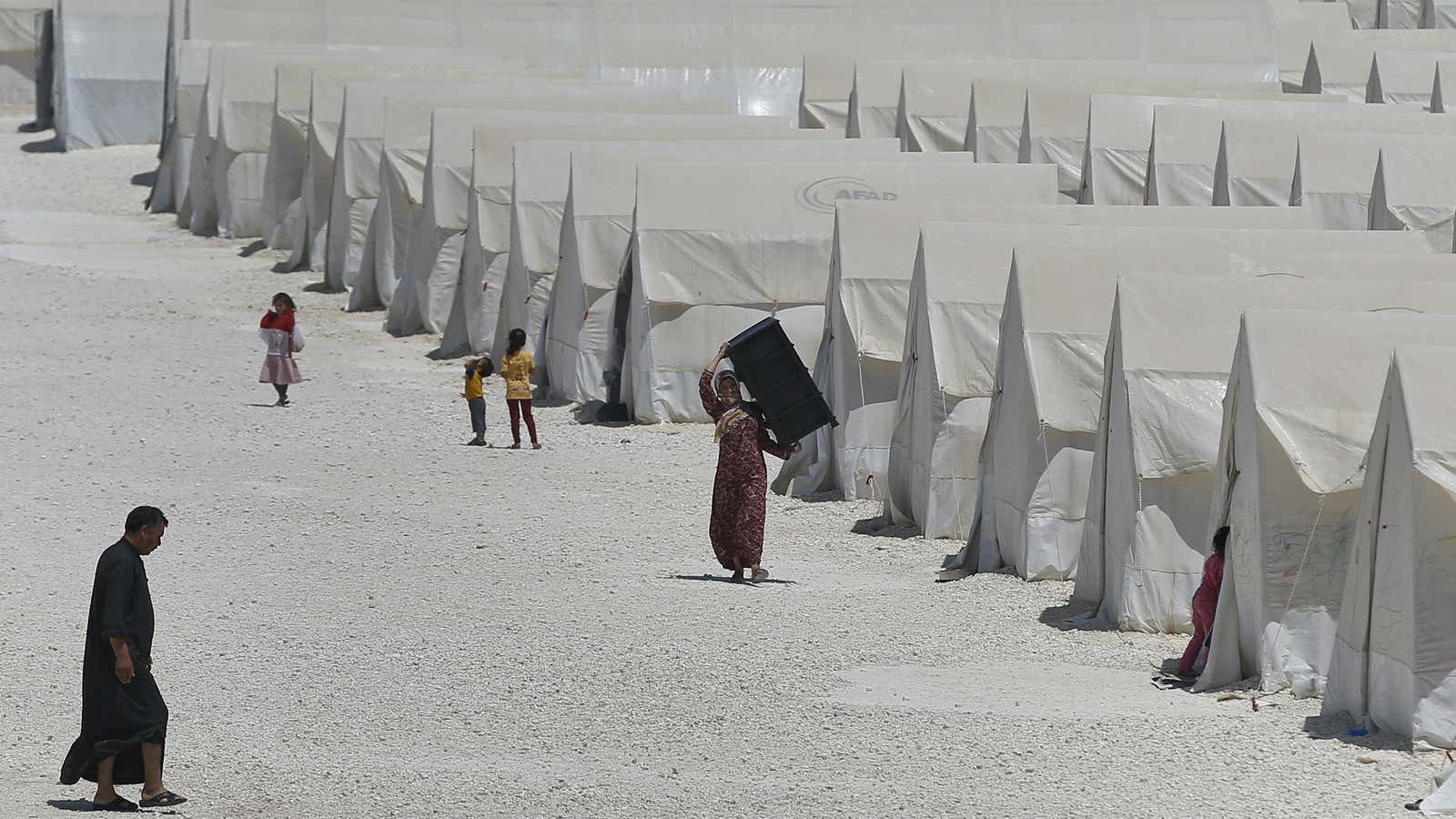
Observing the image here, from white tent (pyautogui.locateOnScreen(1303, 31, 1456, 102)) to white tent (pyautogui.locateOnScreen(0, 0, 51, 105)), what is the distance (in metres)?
26.9

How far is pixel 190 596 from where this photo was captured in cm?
1245

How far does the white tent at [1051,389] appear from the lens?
46.2ft

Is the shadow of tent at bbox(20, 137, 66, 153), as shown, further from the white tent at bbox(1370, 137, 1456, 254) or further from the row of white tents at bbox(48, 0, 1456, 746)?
the white tent at bbox(1370, 137, 1456, 254)

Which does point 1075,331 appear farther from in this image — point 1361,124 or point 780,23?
point 780,23

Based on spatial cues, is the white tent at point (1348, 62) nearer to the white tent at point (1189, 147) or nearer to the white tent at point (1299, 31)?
the white tent at point (1299, 31)

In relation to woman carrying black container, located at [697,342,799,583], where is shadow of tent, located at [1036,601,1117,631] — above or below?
below

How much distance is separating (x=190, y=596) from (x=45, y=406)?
26.1 feet

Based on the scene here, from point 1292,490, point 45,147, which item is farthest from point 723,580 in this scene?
point 45,147

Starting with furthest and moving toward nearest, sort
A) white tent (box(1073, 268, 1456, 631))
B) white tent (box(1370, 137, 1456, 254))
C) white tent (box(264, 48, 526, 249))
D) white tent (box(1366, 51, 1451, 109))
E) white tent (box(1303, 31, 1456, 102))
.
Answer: white tent (box(1303, 31, 1456, 102)) < white tent (box(264, 48, 526, 249)) < white tent (box(1366, 51, 1451, 109)) < white tent (box(1370, 137, 1456, 254)) < white tent (box(1073, 268, 1456, 631))

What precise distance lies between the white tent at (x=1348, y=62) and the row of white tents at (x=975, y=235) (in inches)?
3.9

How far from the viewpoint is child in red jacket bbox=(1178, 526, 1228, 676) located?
11312 millimetres

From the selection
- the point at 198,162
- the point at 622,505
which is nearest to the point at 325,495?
the point at 622,505

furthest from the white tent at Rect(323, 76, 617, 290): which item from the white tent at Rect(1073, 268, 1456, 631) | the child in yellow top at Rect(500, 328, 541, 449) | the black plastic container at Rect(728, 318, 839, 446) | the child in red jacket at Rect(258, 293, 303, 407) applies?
the white tent at Rect(1073, 268, 1456, 631)

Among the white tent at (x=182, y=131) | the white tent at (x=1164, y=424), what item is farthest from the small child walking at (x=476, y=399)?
the white tent at (x=182, y=131)
